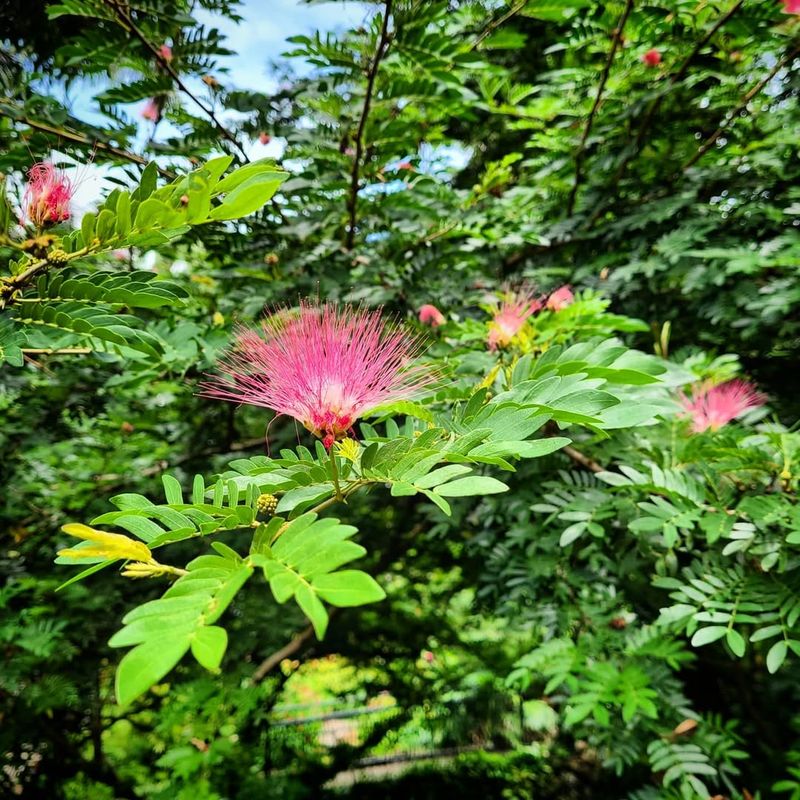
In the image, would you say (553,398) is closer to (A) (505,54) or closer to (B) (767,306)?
(B) (767,306)

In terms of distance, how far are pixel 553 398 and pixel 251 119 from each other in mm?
1691

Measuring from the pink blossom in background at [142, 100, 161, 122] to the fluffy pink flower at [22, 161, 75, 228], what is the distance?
1245mm

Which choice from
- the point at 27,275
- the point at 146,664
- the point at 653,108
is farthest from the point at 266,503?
the point at 653,108

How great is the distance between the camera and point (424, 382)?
1098 mm

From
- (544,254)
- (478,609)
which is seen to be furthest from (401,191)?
(478,609)

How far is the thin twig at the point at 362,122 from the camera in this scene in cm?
149

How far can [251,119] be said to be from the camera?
196cm

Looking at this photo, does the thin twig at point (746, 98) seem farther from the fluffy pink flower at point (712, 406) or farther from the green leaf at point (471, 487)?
the green leaf at point (471, 487)

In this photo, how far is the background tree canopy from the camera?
2.99ft

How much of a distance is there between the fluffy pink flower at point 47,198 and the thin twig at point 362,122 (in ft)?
2.75

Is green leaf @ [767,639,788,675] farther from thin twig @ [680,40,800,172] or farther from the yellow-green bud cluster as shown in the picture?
thin twig @ [680,40,800,172]

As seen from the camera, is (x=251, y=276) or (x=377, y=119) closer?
A: (x=377, y=119)

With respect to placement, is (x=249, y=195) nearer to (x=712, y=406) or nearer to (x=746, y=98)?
(x=712, y=406)

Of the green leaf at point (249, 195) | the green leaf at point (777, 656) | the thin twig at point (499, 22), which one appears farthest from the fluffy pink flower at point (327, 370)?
the thin twig at point (499, 22)
